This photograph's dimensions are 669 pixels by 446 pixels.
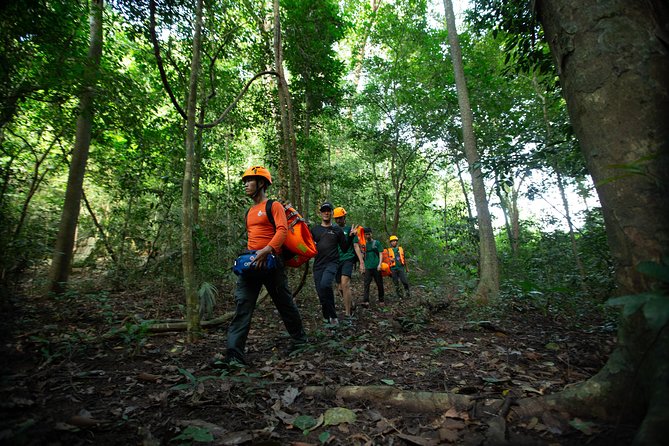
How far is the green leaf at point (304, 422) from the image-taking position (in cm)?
235

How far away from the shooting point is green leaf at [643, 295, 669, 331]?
1160 mm

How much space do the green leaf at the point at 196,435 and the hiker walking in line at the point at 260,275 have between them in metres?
1.39

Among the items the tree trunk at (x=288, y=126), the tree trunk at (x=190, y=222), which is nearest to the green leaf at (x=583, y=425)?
the tree trunk at (x=190, y=222)

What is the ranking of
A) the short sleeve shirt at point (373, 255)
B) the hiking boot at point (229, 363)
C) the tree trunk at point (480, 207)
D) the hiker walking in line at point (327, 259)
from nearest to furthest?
the hiking boot at point (229, 363) → the hiker walking in line at point (327, 259) → the tree trunk at point (480, 207) → the short sleeve shirt at point (373, 255)

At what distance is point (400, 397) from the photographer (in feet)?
8.70

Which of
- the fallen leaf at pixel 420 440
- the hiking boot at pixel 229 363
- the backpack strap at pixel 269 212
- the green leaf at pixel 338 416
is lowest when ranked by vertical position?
the fallen leaf at pixel 420 440

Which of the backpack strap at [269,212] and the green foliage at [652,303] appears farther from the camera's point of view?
the backpack strap at [269,212]

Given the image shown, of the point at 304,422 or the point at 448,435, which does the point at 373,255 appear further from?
the point at 448,435

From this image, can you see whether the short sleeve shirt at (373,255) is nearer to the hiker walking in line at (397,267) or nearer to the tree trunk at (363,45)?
the hiker walking in line at (397,267)

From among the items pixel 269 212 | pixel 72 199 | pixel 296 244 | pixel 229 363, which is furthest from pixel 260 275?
pixel 72 199

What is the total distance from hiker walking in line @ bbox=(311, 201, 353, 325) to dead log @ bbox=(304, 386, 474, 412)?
281cm

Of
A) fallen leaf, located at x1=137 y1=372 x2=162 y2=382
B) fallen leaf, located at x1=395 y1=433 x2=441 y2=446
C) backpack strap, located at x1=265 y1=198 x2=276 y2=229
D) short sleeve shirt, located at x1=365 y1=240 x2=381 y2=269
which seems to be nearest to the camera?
fallen leaf, located at x1=395 y1=433 x2=441 y2=446

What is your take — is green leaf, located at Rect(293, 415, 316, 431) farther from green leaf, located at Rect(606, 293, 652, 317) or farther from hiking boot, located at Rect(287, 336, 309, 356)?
green leaf, located at Rect(606, 293, 652, 317)

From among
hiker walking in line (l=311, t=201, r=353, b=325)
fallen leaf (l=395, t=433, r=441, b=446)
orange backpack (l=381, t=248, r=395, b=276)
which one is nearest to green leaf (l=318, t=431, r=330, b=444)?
fallen leaf (l=395, t=433, r=441, b=446)
